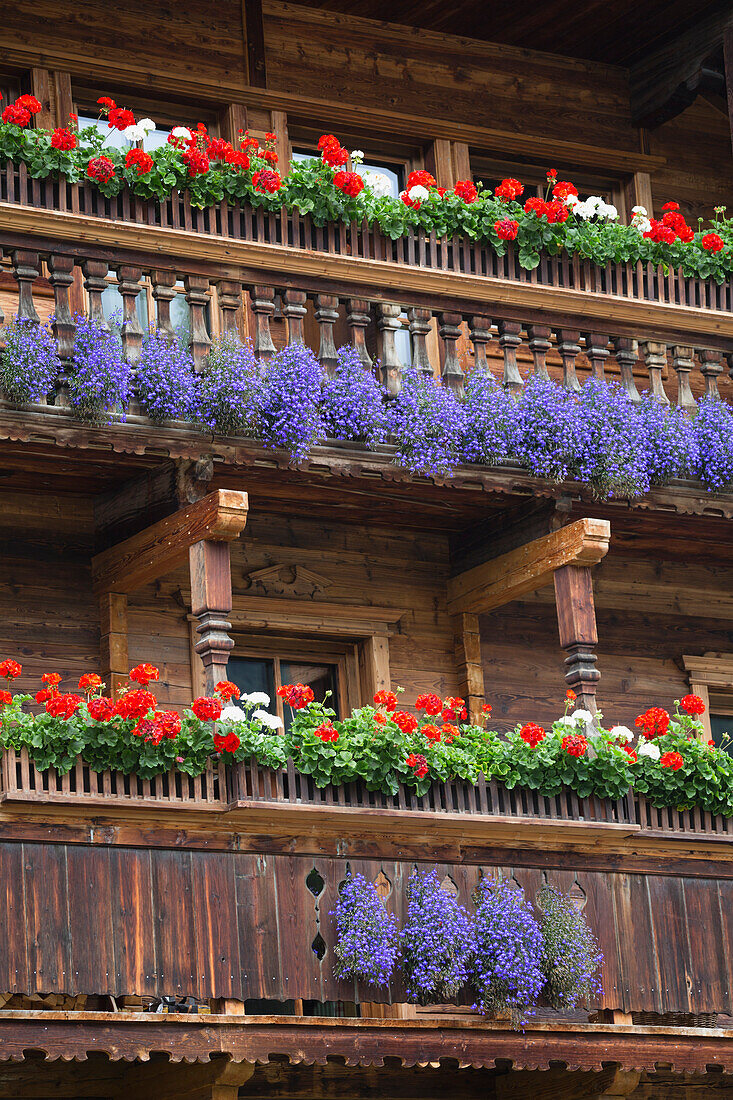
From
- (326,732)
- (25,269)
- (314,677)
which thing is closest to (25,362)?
(25,269)

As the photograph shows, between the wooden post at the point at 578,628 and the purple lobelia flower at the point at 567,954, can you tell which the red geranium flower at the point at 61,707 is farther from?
the wooden post at the point at 578,628

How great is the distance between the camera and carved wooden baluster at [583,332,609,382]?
45.5ft

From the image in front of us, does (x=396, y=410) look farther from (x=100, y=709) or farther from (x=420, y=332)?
(x=100, y=709)

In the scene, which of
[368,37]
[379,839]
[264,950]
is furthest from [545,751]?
[368,37]

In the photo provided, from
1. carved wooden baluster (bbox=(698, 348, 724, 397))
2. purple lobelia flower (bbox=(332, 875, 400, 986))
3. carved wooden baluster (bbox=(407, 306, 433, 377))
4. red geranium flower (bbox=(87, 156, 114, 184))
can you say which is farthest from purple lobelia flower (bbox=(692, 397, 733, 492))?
red geranium flower (bbox=(87, 156, 114, 184))

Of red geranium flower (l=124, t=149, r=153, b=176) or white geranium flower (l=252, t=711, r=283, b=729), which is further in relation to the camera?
red geranium flower (l=124, t=149, r=153, b=176)

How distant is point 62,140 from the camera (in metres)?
12.3

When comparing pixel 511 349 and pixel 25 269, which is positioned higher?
pixel 25 269

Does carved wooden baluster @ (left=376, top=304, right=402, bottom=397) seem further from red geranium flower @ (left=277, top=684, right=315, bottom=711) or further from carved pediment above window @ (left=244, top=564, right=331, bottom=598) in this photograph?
red geranium flower @ (left=277, top=684, right=315, bottom=711)

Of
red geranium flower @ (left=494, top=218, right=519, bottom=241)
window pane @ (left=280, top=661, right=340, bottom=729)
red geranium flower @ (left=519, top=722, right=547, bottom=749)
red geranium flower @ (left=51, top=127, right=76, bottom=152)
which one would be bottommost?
red geranium flower @ (left=519, top=722, right=547, bottom=749)

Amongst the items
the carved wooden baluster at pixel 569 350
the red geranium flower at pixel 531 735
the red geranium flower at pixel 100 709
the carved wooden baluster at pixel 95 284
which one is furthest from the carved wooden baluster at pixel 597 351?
the red geranium flower at pixel 100 709

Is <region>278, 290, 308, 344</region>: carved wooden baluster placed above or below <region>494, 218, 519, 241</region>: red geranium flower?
below

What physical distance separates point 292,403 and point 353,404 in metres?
0.44

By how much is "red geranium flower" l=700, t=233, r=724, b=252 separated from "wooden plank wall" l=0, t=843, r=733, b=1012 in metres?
4.66
